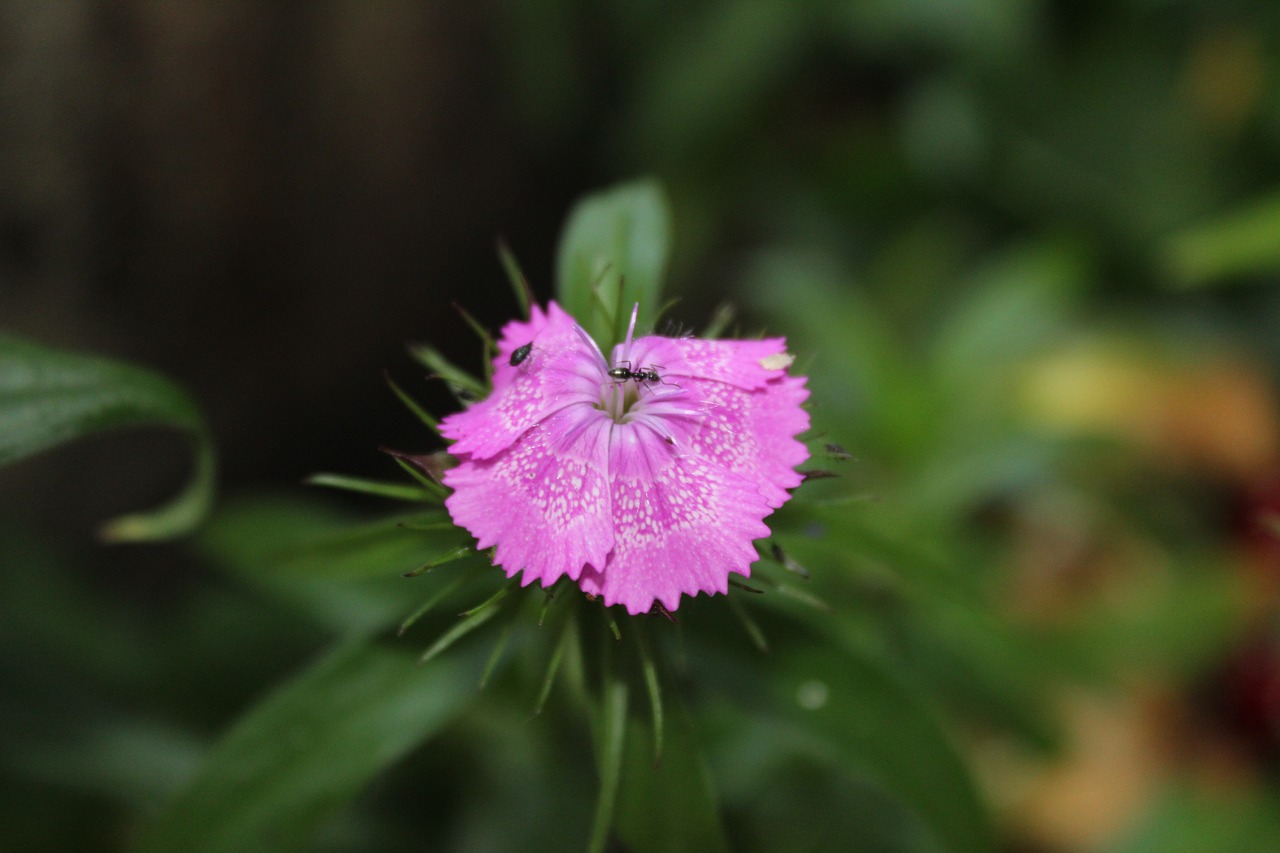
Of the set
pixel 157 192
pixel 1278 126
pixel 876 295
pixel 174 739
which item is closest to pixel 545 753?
pixel 174 739

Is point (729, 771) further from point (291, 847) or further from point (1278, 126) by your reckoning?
point (1278, 126)

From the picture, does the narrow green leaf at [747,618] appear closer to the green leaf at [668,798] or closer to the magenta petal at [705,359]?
the green leaf at [668,798]

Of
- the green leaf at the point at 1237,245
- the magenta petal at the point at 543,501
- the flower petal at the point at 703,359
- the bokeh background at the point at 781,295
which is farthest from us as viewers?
the bokeh background at the point at 781,295

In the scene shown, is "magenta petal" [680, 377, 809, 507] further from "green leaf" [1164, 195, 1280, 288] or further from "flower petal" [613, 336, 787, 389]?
"green leaf" [1164, 195, 1280, 288]

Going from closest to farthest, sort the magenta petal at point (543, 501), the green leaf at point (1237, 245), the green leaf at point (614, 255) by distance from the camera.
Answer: the magenta petal at point (543, 501) < the green leaf at point (614, 255) < the green leaf at point (1237, 245)

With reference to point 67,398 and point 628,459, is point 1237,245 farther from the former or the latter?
point 67,398

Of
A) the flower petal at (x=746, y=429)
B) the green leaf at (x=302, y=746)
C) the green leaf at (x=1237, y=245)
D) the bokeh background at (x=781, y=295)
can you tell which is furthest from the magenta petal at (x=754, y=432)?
the green leaf at (x=1237, y=245)

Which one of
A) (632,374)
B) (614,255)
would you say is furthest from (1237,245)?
(632,374)
